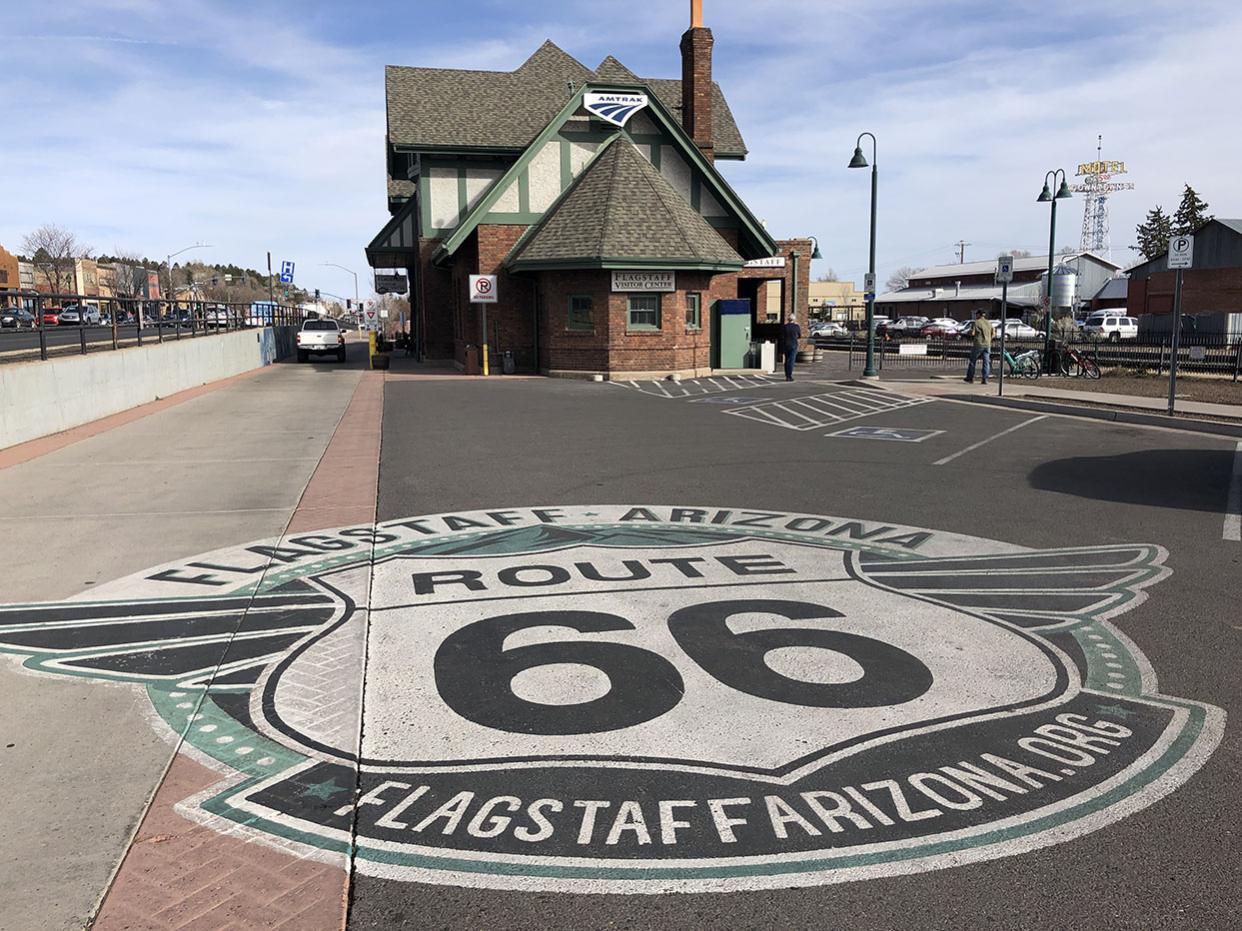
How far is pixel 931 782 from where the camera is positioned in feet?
13.0

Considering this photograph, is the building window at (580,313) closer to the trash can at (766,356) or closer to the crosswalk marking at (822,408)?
the trash can at (766,356)

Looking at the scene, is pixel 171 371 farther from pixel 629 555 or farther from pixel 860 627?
pixel 860 627

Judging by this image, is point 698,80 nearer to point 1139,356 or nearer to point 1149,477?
point 1139,356

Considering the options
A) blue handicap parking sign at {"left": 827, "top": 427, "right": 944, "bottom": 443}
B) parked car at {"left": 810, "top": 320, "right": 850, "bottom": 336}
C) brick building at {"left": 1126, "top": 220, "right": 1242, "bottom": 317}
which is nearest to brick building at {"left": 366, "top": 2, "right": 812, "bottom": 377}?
blue handicap parking sign at {"left": 827, "top": 427, "right": 944, "bottom": 443}

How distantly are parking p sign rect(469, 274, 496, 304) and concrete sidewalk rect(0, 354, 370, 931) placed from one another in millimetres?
8532

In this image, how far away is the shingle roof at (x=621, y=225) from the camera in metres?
26.0

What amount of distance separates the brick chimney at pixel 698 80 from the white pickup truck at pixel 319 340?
54.4 feet

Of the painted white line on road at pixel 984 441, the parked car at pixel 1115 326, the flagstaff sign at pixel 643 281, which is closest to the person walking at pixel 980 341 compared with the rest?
the painted white line on road at pixel 984 441

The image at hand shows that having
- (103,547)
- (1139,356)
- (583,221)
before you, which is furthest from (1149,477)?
(1139,356)

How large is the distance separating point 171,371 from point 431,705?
2076cm

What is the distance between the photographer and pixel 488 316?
29141mm

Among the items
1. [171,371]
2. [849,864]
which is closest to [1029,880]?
[849,864]

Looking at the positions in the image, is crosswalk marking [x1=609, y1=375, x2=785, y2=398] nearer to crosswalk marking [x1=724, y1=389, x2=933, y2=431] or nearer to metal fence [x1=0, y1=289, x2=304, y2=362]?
crosswalk marking [x1=724, y1=389, x2=933, y2=431]

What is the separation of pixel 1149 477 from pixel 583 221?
1875cm
